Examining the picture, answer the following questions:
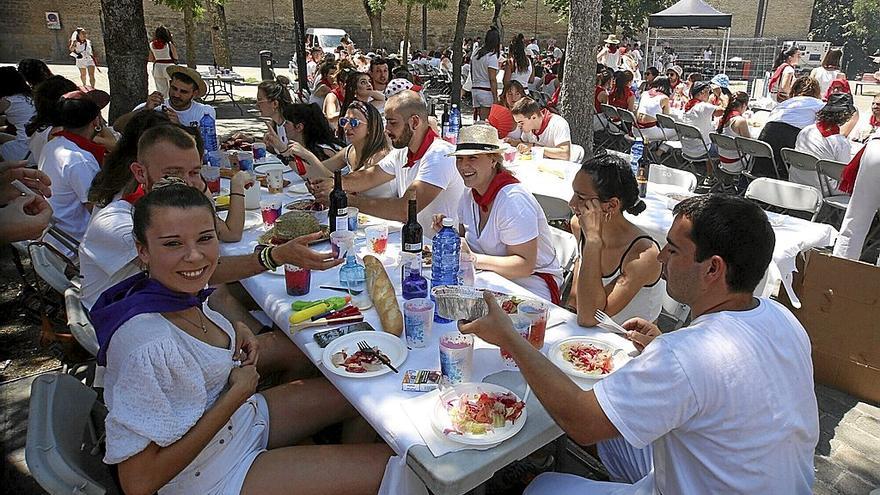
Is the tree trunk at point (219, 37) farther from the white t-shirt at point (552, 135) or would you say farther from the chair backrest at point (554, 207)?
the chair backrest at point (554, 207)

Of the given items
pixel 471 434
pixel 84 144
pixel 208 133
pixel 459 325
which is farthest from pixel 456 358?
pixel 208 133

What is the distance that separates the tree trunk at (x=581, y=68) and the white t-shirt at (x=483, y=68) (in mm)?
4052

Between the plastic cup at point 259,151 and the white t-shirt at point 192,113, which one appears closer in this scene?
the plastic cup at point 259,151

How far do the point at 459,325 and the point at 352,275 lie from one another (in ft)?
2.94

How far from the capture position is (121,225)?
2676mm

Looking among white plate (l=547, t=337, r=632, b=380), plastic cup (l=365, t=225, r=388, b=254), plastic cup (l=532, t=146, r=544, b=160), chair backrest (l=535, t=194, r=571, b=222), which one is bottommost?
chair backrest (l=535, t=194, r=571, b=222)

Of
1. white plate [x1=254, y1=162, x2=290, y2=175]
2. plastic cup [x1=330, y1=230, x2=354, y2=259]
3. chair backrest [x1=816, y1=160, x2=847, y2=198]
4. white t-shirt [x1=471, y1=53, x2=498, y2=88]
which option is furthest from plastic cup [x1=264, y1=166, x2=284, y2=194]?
white t-shirt [x1=471, y1=53, x2=498, y2=88]

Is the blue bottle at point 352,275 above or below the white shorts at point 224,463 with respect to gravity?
above

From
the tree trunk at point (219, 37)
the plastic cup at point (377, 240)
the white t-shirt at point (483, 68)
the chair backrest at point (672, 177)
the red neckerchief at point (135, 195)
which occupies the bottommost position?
the plastic cup at point (377, 240)

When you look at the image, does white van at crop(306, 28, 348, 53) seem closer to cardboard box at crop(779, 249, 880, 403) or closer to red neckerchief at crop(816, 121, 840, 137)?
red neckerchief at crop(816, 121, 840, 137)

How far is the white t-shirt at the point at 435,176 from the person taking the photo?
12.1 feet

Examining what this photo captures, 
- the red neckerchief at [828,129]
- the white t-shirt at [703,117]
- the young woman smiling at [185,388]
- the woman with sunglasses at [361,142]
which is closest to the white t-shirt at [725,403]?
the young woman smiling at [185,388]

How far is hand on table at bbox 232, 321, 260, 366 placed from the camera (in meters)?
2.07

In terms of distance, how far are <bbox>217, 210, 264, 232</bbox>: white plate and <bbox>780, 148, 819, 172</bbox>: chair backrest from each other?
214 inches
